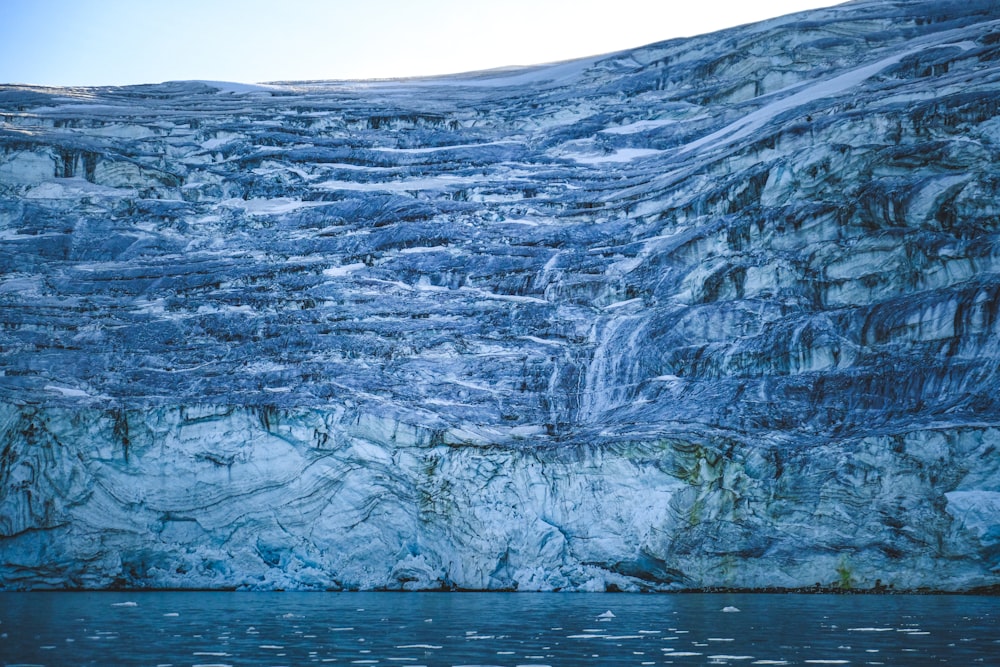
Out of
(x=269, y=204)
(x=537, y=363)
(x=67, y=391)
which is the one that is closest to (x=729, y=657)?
(x=537, y=363)

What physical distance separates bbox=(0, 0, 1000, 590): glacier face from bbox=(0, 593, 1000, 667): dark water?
2973 mm

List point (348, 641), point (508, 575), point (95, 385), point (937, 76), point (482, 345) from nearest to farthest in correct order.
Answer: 1. point (348, 641)
2. point (508, 575)
3. point (95, 385)
4. point (482, 345)
5. point (937, 76)

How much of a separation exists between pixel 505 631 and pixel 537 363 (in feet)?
55.0

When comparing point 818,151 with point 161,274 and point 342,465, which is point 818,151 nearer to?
point 342,465

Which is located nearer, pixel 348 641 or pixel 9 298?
pixel 348 641

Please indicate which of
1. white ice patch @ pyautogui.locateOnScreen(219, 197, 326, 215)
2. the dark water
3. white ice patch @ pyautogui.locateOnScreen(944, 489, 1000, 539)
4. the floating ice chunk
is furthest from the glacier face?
the floating ice chunk

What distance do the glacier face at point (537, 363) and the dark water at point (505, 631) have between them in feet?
9.75

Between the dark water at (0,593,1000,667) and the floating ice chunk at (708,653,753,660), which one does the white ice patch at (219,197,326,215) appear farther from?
the floating ice chunk at (708,653,753,660)

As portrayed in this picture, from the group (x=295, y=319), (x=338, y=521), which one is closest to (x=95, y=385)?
(x=295, y=319)

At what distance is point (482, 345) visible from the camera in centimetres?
3369

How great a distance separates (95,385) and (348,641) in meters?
19.4

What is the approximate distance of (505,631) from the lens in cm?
1612

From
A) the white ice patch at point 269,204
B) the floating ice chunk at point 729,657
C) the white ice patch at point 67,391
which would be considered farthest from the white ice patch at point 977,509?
the white ice patch at point 269,204

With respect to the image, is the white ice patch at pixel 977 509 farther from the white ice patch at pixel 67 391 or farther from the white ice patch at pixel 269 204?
the white ice patch at pixel 269 204
